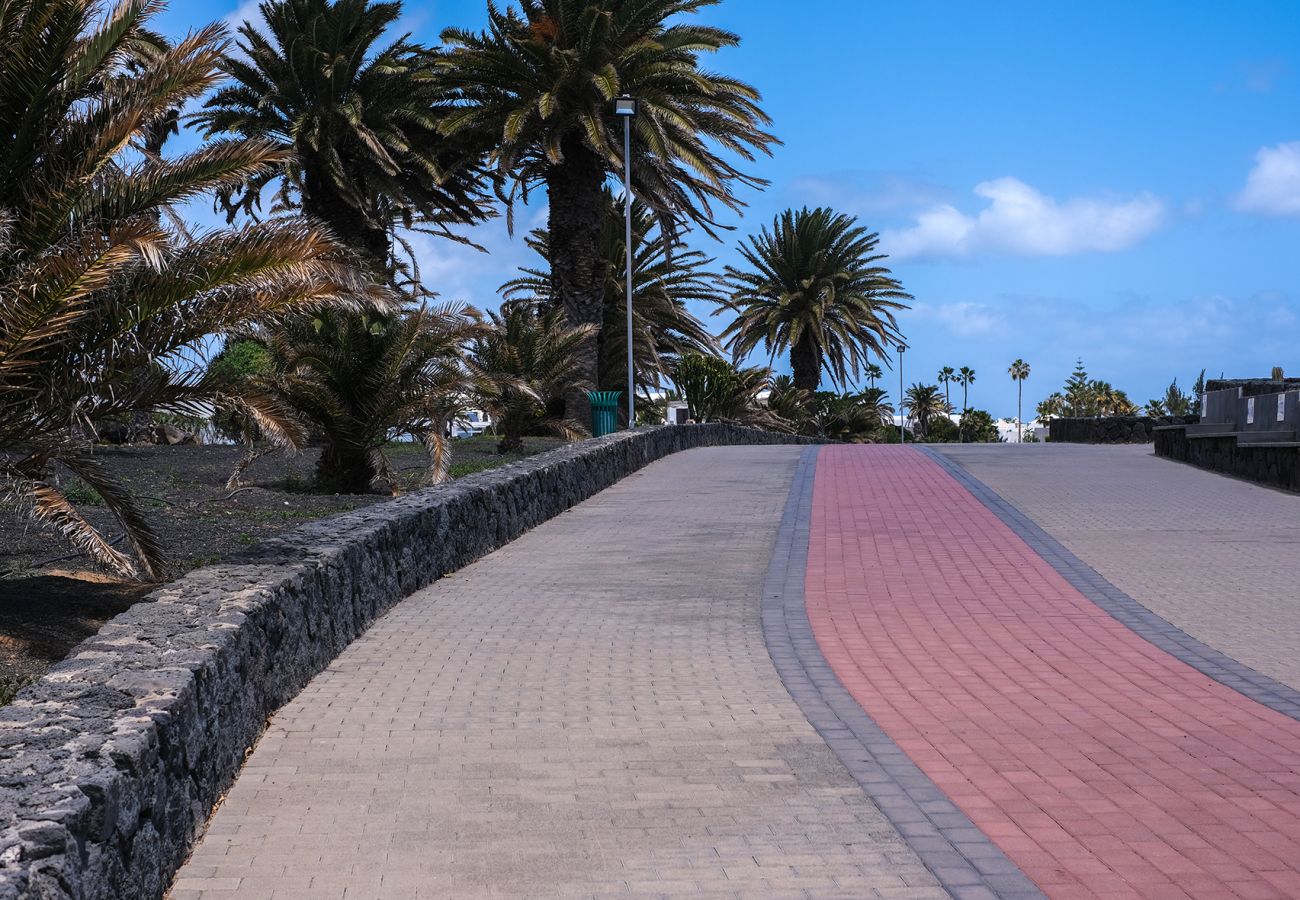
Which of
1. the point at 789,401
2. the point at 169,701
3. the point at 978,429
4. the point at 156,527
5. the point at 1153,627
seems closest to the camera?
the point at 169,701

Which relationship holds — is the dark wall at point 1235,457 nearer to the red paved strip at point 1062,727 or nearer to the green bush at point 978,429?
the red paved strip at point 1062,727

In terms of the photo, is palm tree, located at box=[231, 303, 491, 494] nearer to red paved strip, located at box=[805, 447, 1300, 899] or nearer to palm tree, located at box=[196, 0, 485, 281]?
red paved strip, located at box=[805, 447, 1300, 899]

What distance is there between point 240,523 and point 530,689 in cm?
608

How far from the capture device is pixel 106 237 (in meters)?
7.95

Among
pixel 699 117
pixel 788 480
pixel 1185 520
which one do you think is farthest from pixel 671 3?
pixel 1185 520

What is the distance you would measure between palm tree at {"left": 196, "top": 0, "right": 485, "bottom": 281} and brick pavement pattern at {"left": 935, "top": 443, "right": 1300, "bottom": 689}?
13683mm

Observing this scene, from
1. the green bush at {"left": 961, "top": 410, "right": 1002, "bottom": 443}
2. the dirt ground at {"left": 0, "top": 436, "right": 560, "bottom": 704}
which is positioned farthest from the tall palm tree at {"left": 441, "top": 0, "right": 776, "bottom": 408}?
the green bush at {"left": 961, "top": 410, "right": 1002, "bottom": 443}

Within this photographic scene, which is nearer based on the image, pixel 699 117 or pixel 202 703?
pixel 202 703

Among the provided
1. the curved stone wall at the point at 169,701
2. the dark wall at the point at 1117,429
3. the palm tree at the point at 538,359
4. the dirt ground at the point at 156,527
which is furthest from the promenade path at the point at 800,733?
the dark wall at the point at 1117,429

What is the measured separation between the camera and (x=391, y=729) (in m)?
6.88

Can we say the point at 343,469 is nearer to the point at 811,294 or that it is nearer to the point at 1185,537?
the point at 1185,537

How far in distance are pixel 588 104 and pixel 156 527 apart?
1887 centimetres

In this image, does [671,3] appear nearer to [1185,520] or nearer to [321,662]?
[1185,520]

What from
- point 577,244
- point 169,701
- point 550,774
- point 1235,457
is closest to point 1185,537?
point 1235,457
